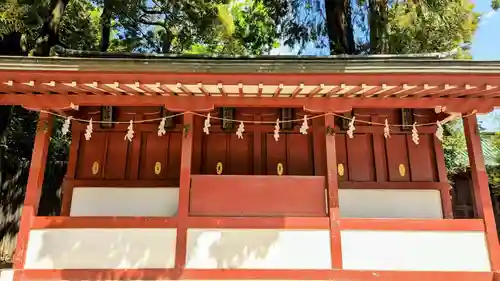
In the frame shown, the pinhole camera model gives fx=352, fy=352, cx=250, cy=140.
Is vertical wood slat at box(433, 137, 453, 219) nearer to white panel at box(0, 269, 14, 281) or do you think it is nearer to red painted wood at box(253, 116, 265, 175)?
red painted wood at box(253, 116, 265, 175)

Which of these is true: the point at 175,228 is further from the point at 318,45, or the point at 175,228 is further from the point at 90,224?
the point at 318,45

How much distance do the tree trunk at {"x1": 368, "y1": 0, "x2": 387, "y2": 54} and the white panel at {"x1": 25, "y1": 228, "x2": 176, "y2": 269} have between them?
6826 mm

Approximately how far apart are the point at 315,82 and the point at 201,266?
2621 millimetres

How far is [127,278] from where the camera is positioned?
14.0 feet

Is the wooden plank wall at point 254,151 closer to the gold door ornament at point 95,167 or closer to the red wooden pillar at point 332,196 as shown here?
the gold door ornament at point 95,167

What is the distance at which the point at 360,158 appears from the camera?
220 inches

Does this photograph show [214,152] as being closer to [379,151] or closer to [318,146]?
[318,146]

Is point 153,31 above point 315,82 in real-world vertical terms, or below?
above

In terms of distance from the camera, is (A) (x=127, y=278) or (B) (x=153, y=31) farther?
(B) (x=153, y=31)

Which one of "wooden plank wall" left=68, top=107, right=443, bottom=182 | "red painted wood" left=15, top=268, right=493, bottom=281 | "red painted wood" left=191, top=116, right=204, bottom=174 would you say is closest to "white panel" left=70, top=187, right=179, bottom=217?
"wooden plank wall" left=68, top=107, right=443, bottom=182

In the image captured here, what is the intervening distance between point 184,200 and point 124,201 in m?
1.35

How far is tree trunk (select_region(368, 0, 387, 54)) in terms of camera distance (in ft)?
27.7

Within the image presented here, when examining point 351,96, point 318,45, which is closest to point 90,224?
point 351,96

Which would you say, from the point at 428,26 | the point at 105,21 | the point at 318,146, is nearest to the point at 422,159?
the point at 318,146
